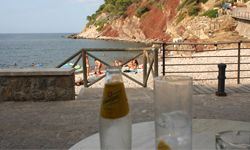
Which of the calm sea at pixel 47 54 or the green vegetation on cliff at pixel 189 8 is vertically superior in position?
the green vegetation on cliff at pixel 189 8

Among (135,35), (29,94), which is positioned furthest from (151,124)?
(135,35)

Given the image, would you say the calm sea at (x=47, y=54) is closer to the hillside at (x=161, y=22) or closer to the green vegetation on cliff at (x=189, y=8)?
the hillside at (x=161, y=22)

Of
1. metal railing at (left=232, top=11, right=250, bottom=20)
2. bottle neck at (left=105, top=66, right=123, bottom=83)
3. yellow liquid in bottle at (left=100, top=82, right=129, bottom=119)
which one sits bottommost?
yellow liquid in bottle at (left=100, top=82, right=129, bottom=119)

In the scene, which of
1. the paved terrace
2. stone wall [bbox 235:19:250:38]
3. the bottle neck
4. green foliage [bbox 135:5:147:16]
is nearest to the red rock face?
green foliage [bbox 135:5:147:16]

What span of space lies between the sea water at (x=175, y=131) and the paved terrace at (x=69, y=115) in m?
1.55

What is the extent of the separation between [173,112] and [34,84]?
10.8 ft

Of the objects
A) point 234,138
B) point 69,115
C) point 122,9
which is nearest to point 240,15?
point 69,115

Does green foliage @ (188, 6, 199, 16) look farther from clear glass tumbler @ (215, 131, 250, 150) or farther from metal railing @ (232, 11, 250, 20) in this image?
clear glass tumbler @ (215, 131, 250, 150)

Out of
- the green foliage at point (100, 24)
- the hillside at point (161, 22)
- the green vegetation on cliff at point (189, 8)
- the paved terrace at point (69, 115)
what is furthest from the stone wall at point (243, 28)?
the green foliage at point (100, 24)

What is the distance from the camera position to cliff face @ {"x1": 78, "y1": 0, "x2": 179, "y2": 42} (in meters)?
45.6

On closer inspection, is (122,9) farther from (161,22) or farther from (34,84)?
(34,84)

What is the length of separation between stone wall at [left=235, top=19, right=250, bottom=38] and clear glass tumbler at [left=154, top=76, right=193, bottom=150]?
78.1ft

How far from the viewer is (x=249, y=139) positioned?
0.67m

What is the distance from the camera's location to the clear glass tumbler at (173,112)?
2.19 feet
